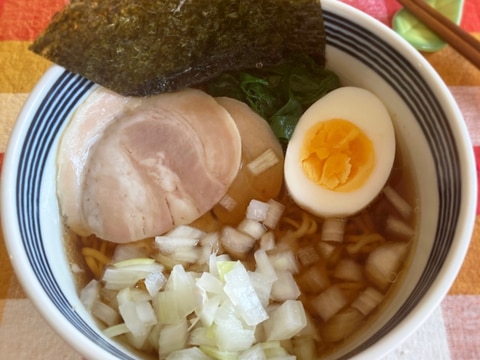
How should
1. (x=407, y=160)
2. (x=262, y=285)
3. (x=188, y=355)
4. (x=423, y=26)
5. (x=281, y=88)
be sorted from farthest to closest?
(x=423, y=26) → (x=281, y=88) → (x=407, y=160) → (x=262, y=285) → (x=188, y=355)

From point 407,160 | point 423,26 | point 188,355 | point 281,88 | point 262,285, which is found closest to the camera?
point 188,355

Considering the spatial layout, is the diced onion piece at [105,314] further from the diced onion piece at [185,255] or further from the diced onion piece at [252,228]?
the diced onion piece at [252,228]

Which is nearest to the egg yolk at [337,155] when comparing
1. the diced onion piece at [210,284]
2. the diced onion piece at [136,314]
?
the diced onion piece at [210,284]

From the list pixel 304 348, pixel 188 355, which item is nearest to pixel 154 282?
pixel 188 355

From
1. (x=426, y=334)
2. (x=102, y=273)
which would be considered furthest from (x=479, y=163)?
(x=102, y=273)

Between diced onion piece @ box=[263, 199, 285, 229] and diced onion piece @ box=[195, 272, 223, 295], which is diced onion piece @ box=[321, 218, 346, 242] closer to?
diced onion piece @ box=[263, 199, 285, 229]

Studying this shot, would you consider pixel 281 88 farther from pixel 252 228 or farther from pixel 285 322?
pixel 285 322

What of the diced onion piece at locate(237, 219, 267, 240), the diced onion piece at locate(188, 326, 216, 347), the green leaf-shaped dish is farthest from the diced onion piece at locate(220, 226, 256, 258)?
the green leaf-shaped dish
